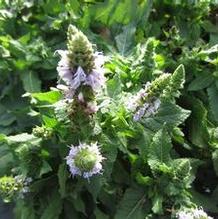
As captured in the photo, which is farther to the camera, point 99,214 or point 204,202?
point 204,202

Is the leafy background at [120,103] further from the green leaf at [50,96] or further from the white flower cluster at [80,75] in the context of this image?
the white flower cluster at [80,75]

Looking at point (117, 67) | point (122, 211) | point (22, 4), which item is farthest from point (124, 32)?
point (122, 211)

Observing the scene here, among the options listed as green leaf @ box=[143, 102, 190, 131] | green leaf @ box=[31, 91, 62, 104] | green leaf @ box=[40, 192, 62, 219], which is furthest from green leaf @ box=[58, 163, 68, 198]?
green leaf @ box=[143, 102, 190, 131]

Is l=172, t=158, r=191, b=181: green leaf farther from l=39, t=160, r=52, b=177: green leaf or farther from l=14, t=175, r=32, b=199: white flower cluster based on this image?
l=14, t=175, r=32, b=199: white flower cluster

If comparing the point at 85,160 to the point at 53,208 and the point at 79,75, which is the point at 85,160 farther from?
the point at 53,208

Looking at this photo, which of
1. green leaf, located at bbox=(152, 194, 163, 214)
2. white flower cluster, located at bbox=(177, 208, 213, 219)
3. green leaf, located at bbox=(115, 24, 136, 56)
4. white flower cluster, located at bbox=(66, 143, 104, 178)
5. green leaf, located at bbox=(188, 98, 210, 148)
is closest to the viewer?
white flower cluster, located at bbox=(66, 143, 104, 178)

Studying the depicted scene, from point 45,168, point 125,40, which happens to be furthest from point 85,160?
point 125,40

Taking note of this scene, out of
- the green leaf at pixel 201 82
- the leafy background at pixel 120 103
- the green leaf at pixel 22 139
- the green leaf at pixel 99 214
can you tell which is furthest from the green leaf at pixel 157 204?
the green leaf at pixel 201 82
